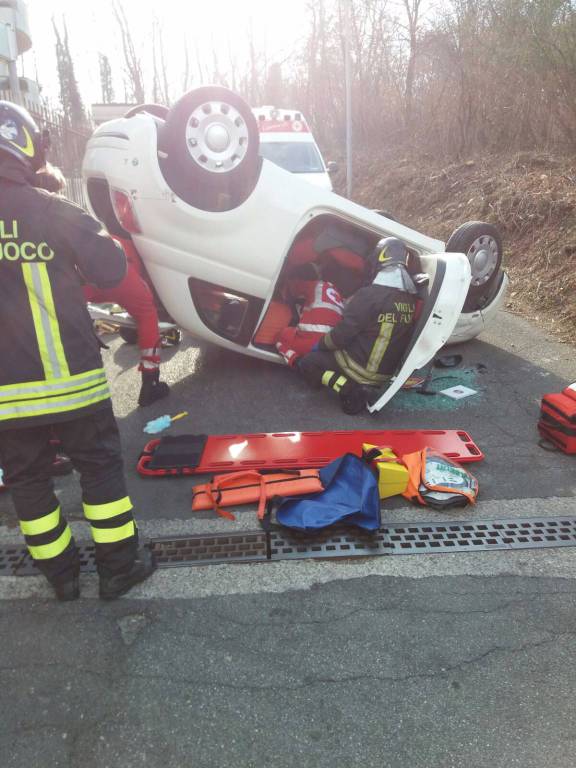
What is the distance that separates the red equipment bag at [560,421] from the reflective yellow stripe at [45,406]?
8.87 ft

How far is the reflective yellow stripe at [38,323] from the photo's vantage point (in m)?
1.93

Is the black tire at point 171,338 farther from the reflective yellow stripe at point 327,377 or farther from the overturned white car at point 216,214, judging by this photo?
the reflective yellow stripe at point 327,377

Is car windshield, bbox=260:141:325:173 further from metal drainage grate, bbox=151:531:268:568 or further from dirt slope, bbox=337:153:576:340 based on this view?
metal drainage grate, bbox=151:531:268:568

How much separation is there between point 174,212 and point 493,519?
2709 millimetres

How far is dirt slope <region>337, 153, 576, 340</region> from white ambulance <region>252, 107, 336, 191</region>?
251 centimetres

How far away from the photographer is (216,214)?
11.9 feet

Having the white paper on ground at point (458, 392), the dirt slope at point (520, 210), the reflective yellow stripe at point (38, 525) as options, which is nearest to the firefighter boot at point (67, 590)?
the reflective yellow stripe at point (38, 525)

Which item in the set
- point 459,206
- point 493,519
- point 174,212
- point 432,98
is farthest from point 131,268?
point 432,98

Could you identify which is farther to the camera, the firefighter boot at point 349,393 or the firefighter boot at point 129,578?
the firefighter boot at point 349,393

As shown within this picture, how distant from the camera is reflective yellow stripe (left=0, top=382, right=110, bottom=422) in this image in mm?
1949

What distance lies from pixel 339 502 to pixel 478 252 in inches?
125

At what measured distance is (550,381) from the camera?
14.3 feet

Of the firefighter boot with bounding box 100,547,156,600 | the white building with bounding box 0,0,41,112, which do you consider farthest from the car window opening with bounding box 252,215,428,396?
the white building with bounding box 0,0,41,112

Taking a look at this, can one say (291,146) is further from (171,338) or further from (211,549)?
(211,549)
